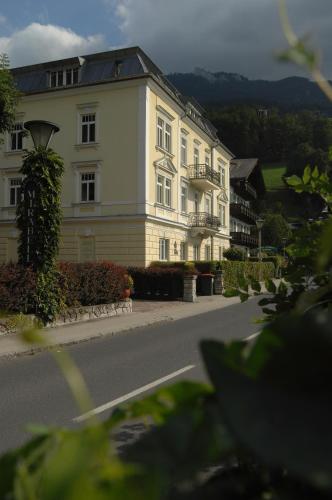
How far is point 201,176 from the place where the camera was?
35344 mm

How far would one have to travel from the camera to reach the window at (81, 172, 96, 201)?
94.2 feet

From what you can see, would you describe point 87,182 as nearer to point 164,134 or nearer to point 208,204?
point 164,134

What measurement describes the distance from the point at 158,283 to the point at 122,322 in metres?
9.22

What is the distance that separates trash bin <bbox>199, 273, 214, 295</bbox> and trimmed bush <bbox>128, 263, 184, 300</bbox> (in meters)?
2.94

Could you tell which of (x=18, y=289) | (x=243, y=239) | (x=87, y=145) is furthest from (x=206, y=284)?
(x=243, y=239)

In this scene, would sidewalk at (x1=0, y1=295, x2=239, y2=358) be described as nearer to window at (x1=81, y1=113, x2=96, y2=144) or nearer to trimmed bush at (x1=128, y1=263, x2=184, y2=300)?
trimmed bush at (x1=128, y1=263, x2=184, y2=300)

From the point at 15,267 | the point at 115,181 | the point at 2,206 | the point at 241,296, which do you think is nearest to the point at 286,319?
the point at 241,296

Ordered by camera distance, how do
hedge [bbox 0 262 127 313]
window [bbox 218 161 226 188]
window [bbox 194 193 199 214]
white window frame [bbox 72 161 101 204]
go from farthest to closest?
window [bbox 218 161 226 188] → window [bbox 194 193 199 214] → white window frame [bbox 72 161 101 204] → hedge [bbox 0 262 127 313]

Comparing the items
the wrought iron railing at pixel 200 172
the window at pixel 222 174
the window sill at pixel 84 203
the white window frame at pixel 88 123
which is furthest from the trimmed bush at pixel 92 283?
the window at pixel 222 174

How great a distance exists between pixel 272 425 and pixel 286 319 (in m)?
0.10

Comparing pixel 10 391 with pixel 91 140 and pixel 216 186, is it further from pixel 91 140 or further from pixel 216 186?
pixel 216 186

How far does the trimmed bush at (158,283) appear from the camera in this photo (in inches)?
929

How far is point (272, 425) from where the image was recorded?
463 mm

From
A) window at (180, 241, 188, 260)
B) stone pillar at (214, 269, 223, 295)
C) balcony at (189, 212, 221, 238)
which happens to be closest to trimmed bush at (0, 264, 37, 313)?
stone pillar at (214, 269, 223, 295)
